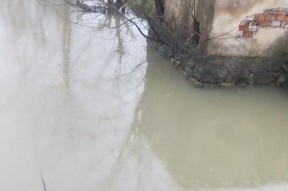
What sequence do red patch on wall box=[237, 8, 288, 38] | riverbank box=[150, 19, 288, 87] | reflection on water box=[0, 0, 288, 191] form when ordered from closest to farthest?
reflection on water box=[0, 0, 288, 191] < red patch on wall box=[237, 8, 288, 38] < riverbank box=[150, 19, 288, 87]

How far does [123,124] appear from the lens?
441cm

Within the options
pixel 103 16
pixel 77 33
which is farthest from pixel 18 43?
pixel 103 16

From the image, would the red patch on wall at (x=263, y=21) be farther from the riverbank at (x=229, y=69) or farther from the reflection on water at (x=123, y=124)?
the reflection on water at (x=123, y=124)

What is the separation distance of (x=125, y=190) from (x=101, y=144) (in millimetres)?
676

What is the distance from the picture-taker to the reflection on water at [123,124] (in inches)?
145

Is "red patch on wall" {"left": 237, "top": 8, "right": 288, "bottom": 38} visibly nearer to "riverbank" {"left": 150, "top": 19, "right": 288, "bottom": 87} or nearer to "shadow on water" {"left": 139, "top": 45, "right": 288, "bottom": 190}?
"riverbank" {"left": 150, "top": 19, "right": 288, "bottom": 87}

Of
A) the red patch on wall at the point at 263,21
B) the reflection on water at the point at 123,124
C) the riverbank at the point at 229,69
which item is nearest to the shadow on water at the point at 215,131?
the reflection on water at the point at 123,124

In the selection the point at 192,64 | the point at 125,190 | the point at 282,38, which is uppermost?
the point at 282,38

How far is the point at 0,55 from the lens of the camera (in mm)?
5680

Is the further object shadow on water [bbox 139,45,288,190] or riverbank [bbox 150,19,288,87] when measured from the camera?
riverbank [bbox 150,19,288,87]

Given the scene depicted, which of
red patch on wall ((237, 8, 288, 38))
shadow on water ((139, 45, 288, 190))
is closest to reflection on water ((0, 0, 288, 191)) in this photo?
shadow on water ((139, 45, 288, 190))

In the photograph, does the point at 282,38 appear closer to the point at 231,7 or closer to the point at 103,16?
the point at 231,7

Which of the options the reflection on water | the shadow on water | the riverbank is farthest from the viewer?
the riverbank

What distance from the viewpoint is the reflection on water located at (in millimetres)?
3682
